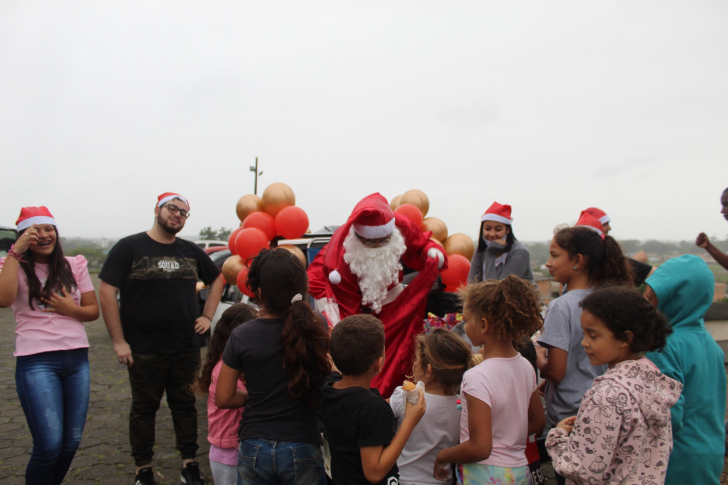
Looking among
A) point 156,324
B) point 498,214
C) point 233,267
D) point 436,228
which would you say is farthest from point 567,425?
point 233,267

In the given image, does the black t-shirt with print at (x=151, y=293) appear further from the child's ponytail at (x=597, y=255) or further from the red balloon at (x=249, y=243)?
the child's ponytail at (x=597, y=255)

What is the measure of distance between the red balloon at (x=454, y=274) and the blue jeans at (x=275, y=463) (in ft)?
8.21

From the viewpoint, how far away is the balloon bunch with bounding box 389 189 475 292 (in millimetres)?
4340

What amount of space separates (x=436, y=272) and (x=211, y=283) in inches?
72.3

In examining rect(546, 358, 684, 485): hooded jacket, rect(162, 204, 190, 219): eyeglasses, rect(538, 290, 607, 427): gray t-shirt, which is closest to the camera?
rect(546, 358, 684, 485): hooded jacket

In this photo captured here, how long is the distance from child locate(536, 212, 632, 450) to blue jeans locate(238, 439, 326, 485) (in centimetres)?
124

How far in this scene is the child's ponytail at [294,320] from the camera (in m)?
2.05

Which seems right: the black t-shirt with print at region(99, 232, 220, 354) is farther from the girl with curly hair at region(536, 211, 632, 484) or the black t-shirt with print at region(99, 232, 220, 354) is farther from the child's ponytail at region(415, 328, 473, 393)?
the girl with curly hair at region(536, 211, 632, 484)

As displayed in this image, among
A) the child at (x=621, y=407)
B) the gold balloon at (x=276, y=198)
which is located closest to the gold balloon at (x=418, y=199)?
the gold balloon at (x=276, y=198)

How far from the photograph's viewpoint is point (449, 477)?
2254 millimetres

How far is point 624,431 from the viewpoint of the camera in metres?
1.69

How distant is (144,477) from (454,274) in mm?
2886

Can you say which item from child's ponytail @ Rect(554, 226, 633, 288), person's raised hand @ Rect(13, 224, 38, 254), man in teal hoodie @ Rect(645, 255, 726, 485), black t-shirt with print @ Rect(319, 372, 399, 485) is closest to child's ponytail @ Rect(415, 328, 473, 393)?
black t-shirt with print @ Rect(319, 372, 399, 485)

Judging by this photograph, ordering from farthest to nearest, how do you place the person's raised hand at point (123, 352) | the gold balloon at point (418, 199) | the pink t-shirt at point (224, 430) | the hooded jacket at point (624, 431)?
the gold balloon at point (418, 199), the person's raised hand at point (123, 352), the pink t-shirt at point (224, 430), the hooded jacket at point (624, 431)
